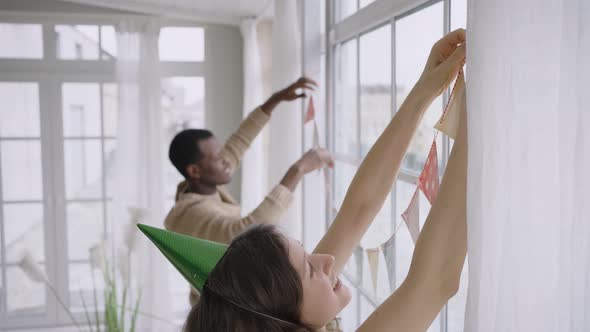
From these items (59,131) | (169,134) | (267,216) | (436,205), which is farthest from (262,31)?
(436,205)

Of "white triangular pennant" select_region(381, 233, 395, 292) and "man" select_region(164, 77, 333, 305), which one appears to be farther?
"man" select_region(164, 77, 333, 305)

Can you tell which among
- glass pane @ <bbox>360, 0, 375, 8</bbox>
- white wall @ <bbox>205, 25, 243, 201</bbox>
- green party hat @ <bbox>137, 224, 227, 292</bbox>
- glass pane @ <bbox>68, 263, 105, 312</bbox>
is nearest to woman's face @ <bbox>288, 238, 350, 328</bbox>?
green party hat @ <bbox>137, 224, 227, 292</bbox>

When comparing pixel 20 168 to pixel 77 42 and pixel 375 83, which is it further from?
pixel 375 83

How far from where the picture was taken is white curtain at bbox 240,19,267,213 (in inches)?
168

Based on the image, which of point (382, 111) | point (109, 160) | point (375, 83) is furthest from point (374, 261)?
point (109, 160)

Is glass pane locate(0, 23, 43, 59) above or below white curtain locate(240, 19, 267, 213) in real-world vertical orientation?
above

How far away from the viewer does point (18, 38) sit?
4.68m

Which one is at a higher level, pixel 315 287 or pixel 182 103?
pixel 182 103

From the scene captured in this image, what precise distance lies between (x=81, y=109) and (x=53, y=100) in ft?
0.73

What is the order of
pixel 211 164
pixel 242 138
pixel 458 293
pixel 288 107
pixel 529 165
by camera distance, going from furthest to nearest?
1. pixel 242 138
2. pixel 288 107
3. pixel 211 164
4. pixel 458 293
5. pixel 529 165

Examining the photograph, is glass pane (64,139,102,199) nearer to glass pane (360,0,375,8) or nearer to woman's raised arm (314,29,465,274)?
glass pane (360,0,375,8)

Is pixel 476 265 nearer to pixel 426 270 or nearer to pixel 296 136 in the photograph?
pixel 426 270

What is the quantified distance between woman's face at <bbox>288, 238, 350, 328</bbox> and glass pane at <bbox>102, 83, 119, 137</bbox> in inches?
166

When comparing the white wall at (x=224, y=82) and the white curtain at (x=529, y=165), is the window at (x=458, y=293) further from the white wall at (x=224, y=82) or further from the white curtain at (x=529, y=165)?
the white wall at (x=224, y=82)
